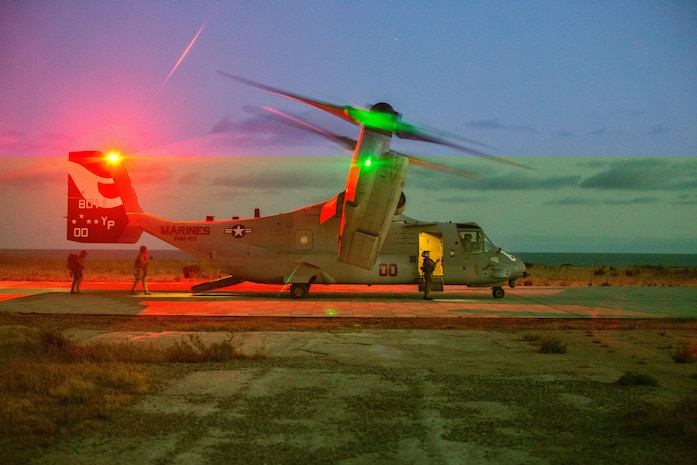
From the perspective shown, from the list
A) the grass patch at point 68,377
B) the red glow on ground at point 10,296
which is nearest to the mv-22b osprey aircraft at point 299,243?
the red glow on ground at point 10,296

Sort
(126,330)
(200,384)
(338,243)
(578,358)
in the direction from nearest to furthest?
(200,384) → (578,358) → (126,330) → (338,243)

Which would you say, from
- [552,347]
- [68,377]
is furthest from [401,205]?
[68,377]

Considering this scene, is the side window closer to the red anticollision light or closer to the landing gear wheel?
the landing gear wheel

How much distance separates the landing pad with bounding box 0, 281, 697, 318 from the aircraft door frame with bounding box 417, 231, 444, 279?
101 cm

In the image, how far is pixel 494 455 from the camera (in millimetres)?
5434

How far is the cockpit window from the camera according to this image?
2202cm

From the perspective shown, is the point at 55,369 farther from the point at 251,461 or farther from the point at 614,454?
the point at 614,454

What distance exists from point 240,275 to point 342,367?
1297 cm

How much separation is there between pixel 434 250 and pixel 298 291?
5510 millimetres

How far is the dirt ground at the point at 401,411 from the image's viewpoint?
5.45m

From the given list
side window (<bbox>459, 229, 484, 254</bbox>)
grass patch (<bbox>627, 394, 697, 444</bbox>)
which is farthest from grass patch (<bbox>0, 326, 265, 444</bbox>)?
side window (<bbox>459, 229, 484, 254</bbox>)

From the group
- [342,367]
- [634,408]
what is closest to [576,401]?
[634,408]

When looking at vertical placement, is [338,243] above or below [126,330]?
above

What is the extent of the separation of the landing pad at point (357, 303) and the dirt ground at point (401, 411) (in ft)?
21.8
